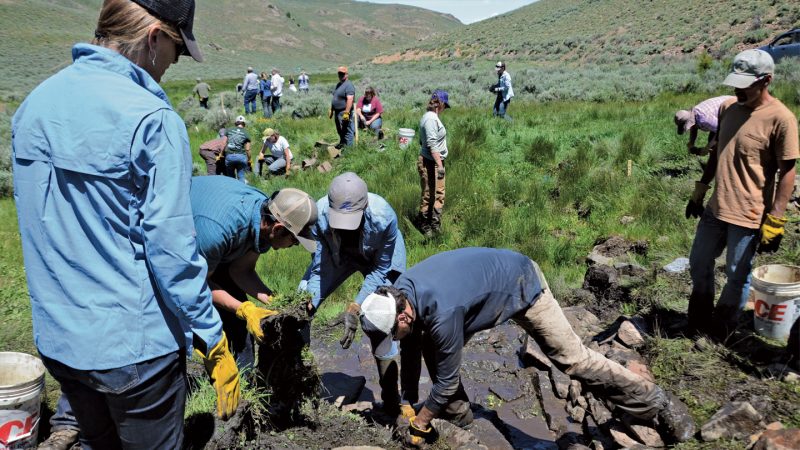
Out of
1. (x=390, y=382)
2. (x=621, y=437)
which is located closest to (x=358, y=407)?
(x=390, y=382)

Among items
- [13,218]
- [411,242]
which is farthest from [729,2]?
[13,218]

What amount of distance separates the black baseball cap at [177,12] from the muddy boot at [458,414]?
8.88 feet

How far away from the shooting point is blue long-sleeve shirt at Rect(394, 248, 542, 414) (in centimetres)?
314

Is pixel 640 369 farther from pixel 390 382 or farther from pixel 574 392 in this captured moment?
pixel 390 382

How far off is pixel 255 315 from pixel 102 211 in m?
1.64

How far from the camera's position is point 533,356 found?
4.81 metres

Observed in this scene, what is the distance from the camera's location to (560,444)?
153 inches

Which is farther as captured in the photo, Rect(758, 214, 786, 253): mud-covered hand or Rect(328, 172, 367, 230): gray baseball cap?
Rect(758, 214, 786, 253): mud-covered hand

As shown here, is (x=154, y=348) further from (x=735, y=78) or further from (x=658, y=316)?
(x=658, y=316)

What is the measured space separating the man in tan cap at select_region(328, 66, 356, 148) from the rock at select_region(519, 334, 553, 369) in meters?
7.99

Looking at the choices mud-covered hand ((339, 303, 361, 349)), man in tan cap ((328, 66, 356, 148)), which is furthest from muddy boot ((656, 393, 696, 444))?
man in tan cap ((328, 66, 356, 148))

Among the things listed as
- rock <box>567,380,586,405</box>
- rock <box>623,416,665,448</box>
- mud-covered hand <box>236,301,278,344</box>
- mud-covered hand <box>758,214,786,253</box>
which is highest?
mud-covered hand <box>758,214,786,253</box>

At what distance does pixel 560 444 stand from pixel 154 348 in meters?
2.94

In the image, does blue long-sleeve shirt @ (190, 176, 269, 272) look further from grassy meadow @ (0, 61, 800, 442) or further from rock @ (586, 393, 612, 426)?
rock @ (586, 393, 612, 426)
